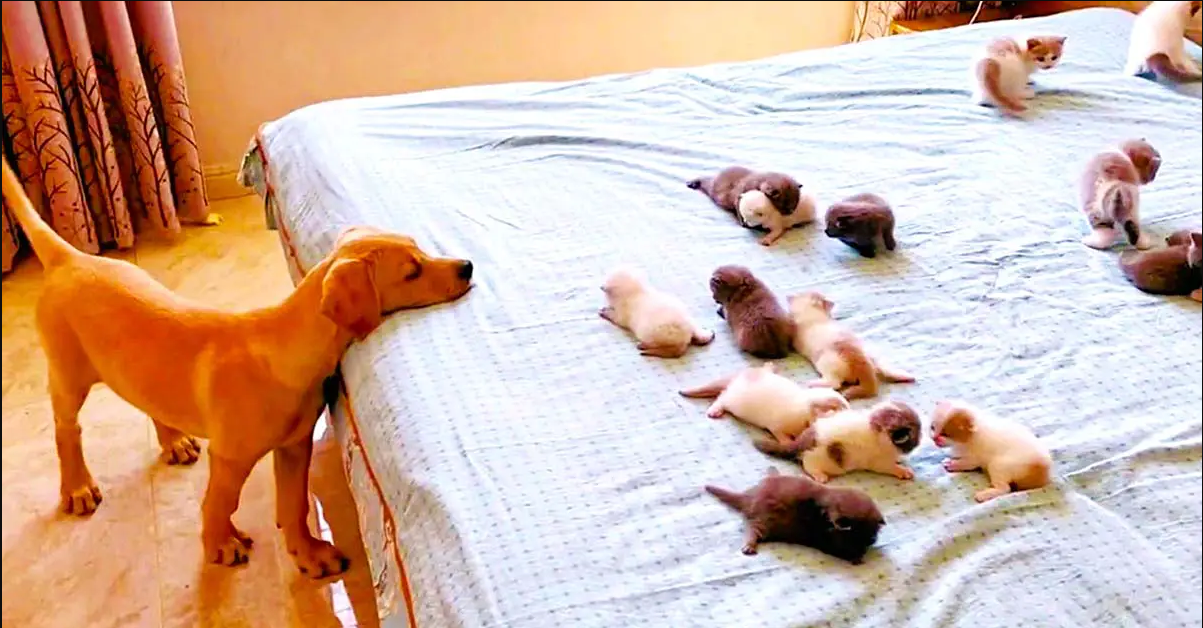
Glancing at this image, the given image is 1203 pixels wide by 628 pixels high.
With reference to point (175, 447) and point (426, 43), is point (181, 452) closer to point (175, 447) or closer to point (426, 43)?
point (175, 447)

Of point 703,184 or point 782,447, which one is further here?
point 703,184

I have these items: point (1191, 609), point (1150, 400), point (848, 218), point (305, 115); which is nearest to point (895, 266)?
point (848, 218)

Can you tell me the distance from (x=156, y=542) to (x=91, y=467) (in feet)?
0.76

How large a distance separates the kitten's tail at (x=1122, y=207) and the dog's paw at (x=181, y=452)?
1.48 m

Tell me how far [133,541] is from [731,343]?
1.02 meters

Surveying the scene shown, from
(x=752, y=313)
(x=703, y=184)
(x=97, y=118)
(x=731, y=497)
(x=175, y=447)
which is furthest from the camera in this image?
(x=97, y=118)

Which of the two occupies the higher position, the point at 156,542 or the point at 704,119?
the point at 704,119

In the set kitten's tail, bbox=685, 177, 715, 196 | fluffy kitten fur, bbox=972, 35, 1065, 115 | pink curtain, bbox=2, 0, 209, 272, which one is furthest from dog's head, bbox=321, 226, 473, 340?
pink curtain, bbox=2, 0, 209, 272

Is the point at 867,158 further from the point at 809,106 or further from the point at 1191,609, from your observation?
the point at 1191,609

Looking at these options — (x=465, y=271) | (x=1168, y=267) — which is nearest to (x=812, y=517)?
(x=1168, y=267)

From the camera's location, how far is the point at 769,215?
161cm

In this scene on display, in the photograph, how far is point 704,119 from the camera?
1967 millimetres

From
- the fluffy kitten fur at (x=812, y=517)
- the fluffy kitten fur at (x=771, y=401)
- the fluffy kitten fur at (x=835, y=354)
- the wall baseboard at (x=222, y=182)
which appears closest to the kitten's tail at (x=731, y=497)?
the fluffy kitten fur at (x=812, y=517)

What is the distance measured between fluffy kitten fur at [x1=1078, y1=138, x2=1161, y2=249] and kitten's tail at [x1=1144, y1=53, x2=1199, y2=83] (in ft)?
0.65
